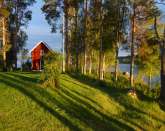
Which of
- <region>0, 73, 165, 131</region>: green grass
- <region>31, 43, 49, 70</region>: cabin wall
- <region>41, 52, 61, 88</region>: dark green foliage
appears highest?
<region>31, 43, 49, 70</region>: cabin wall

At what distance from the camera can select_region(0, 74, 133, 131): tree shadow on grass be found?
2805 cm

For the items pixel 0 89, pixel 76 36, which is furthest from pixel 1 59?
pixel 0 89

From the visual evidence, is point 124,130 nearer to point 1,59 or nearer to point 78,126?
point 78,126

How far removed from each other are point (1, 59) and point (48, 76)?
102ft

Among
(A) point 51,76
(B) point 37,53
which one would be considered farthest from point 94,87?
(B) point 37,53

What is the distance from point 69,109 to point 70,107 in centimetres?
48

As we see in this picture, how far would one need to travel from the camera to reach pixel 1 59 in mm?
Result: 62594

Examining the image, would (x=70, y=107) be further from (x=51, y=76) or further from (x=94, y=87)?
(x=94, y=87)

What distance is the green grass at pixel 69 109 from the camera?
87.2 feet

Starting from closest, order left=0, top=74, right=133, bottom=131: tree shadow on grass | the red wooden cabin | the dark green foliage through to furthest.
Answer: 1. left=0, top=74, right=133, bottom=131: tree shadow on grass
2. the dark green foliage
3. the red wooden cabin

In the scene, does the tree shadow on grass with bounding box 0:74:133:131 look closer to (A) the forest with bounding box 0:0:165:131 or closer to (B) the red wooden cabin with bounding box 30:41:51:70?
(A) the forest with bounding box 0:0:165:131

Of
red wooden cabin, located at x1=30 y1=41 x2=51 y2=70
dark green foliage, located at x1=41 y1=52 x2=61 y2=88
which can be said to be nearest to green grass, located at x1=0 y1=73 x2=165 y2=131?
dark green foliage, located at x1=41 y1=52 x2=61 y2=88

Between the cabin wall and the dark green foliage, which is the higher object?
the cabin wall

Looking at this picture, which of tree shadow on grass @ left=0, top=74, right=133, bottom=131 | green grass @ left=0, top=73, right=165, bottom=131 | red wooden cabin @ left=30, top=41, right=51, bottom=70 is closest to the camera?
green grass @ left=0, top=73, right=165, bottom=131
